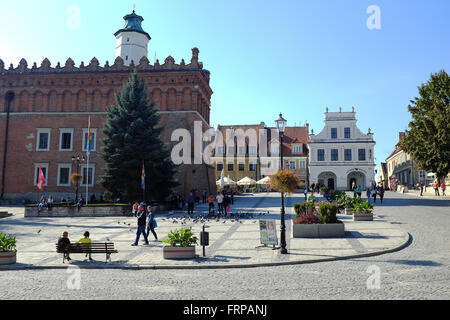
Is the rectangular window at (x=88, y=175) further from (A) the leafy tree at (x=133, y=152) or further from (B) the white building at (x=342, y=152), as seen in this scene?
(B) the white building at (x=342, y=152)

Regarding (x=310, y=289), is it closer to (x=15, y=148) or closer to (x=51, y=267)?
(x=51, y=267)

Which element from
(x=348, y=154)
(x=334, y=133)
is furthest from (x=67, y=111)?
(x=348, y=154)

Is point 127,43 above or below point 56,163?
above

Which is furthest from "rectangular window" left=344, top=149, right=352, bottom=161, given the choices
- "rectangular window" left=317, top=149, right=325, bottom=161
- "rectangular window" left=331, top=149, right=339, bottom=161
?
"rectangular window" left=317, top=149, right=325, bottom=161

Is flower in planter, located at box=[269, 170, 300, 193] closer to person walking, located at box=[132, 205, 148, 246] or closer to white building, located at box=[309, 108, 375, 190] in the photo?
person walking, located at box=[132, 205, 148, 246]

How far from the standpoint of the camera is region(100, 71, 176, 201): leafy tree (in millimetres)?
27922

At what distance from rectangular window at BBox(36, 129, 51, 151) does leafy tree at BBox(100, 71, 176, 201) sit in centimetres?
1270

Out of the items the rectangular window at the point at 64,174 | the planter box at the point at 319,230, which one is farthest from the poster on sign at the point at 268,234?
the rectangular window at the point at 64,174

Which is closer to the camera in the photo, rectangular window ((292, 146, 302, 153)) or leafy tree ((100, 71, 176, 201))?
leafy tree ((100, 71, 176, 201))

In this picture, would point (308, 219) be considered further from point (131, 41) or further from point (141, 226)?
point (131, 41)

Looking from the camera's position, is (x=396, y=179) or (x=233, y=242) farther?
(x=396, y=179)

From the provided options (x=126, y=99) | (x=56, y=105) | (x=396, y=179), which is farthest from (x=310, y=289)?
(x=396, y=179)

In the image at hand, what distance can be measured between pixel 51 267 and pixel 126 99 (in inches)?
882
